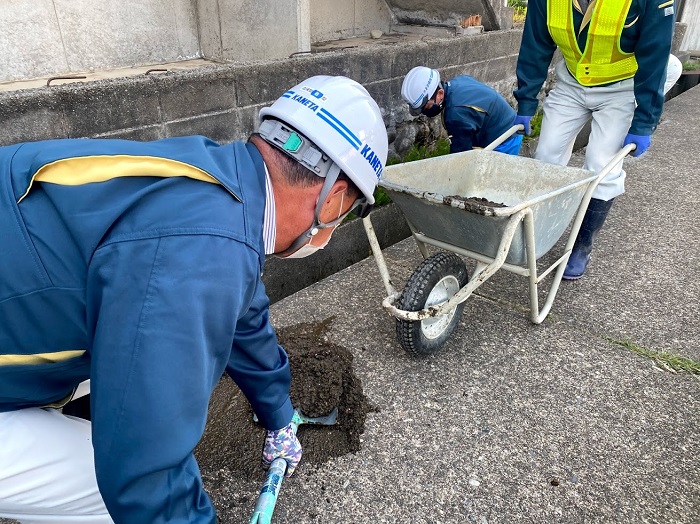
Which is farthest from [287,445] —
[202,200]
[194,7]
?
[194,7]

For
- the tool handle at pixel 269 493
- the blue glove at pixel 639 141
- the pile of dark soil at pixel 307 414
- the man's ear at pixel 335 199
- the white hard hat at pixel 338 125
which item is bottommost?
the pile of dark soil at pixel 307 414

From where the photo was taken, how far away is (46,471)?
129cm

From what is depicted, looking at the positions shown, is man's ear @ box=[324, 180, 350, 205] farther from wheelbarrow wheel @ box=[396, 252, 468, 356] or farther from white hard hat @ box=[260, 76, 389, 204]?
wheelbarrow wheel @ box=[396, 252, 468, 356]

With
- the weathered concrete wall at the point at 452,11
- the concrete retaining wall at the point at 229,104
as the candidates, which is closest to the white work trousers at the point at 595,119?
the concrete retaining wall at the point at 229,104

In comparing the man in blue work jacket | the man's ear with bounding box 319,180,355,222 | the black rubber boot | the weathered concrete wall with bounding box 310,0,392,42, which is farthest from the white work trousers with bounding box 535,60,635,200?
the man in blue work jacket

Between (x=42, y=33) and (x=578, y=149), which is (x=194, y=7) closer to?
(x=42, y=33)

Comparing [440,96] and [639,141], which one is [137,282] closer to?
[639,141]

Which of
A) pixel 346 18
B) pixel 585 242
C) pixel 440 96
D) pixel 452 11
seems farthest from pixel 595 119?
pixel 346 18

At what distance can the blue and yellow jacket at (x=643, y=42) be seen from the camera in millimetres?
2715

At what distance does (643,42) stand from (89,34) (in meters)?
3.20

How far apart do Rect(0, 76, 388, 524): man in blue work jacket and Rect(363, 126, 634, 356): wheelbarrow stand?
1082mm

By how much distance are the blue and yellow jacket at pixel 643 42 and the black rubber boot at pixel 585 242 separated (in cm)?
54

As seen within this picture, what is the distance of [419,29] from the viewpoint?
5.29 metres

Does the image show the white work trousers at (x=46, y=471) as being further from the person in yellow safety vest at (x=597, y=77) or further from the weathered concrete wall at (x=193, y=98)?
the person in yellow safety vest at (x=597, y=77)
